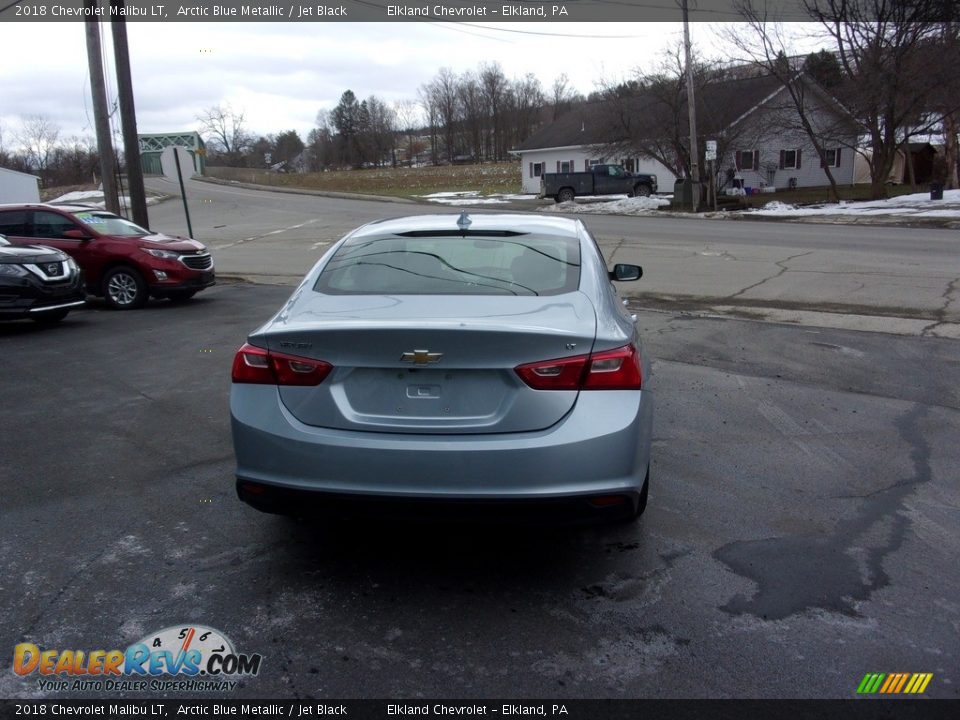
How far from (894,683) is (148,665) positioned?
9.06 ft

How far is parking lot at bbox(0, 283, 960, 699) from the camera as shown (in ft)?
10.1

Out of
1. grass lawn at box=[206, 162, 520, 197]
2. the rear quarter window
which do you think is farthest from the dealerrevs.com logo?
grass lawn at box=[206, 162, 520, 197]

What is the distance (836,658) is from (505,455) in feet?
4.80

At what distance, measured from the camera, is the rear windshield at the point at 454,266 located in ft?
13.5

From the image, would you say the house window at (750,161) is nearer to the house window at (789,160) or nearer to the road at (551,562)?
the house window at (789,160)

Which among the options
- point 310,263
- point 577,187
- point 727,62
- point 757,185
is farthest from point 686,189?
point 310,263

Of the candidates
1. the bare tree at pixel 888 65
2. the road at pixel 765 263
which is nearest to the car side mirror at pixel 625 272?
the road at pixel 765 263

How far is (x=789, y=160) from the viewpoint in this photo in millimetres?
45719

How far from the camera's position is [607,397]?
3480 mm

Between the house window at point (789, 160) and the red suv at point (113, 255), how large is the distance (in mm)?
39699

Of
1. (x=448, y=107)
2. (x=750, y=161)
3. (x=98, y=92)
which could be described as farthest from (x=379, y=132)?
(x=98, y=92)

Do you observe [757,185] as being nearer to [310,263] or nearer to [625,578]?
[310,263]

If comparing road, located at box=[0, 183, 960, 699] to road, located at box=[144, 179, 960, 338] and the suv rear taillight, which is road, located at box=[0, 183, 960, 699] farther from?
road, located at box=[144, 179, 960, 338]

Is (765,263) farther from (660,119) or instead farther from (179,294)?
(660,119)
